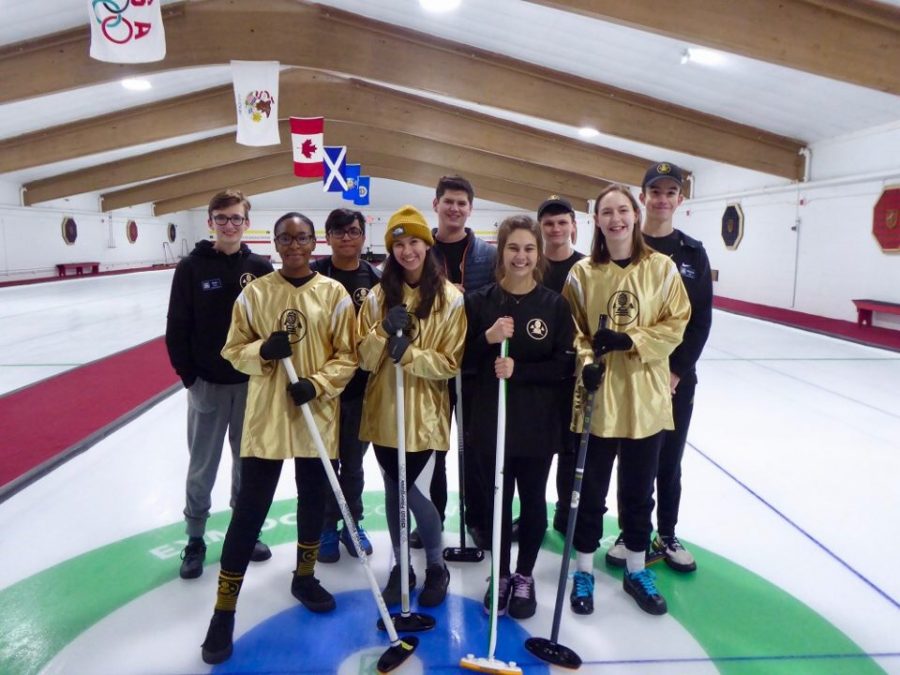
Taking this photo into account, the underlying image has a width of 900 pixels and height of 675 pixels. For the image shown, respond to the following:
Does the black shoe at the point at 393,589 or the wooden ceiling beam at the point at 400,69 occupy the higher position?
the wooden ceiling beam at the point at 400,69

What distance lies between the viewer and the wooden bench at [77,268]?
57.0ft

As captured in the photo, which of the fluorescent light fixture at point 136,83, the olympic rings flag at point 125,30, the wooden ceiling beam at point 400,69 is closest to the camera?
the olympic rings flag at point 125,30

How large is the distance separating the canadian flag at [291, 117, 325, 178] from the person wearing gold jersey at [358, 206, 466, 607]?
28.8 ft

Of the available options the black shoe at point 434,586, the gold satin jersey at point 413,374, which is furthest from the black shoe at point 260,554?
the gold satin jersey at point 413,374

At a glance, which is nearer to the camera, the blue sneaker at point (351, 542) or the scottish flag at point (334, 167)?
the blue sneaker at point (351, 542)

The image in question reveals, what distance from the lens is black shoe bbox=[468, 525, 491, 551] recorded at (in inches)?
102

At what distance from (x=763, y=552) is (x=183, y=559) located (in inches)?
101

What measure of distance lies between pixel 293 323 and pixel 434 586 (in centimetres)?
113

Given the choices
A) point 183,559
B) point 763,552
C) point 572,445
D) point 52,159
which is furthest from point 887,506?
point 52,159

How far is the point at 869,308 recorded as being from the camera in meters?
8.11

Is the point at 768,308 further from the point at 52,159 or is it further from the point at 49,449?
the point at 52,159

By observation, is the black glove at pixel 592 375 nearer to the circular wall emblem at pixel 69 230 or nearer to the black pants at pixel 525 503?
the black pants at pixel 525 503

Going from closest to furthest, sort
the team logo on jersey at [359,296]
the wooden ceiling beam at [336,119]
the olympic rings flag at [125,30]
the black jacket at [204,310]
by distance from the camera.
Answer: the black jacket at [204,310] → the team logo on jersey at [359,296] → the olympic rings flag at [125,30] → the wooden ceiling beam at [336,119]

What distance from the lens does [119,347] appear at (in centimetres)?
704
